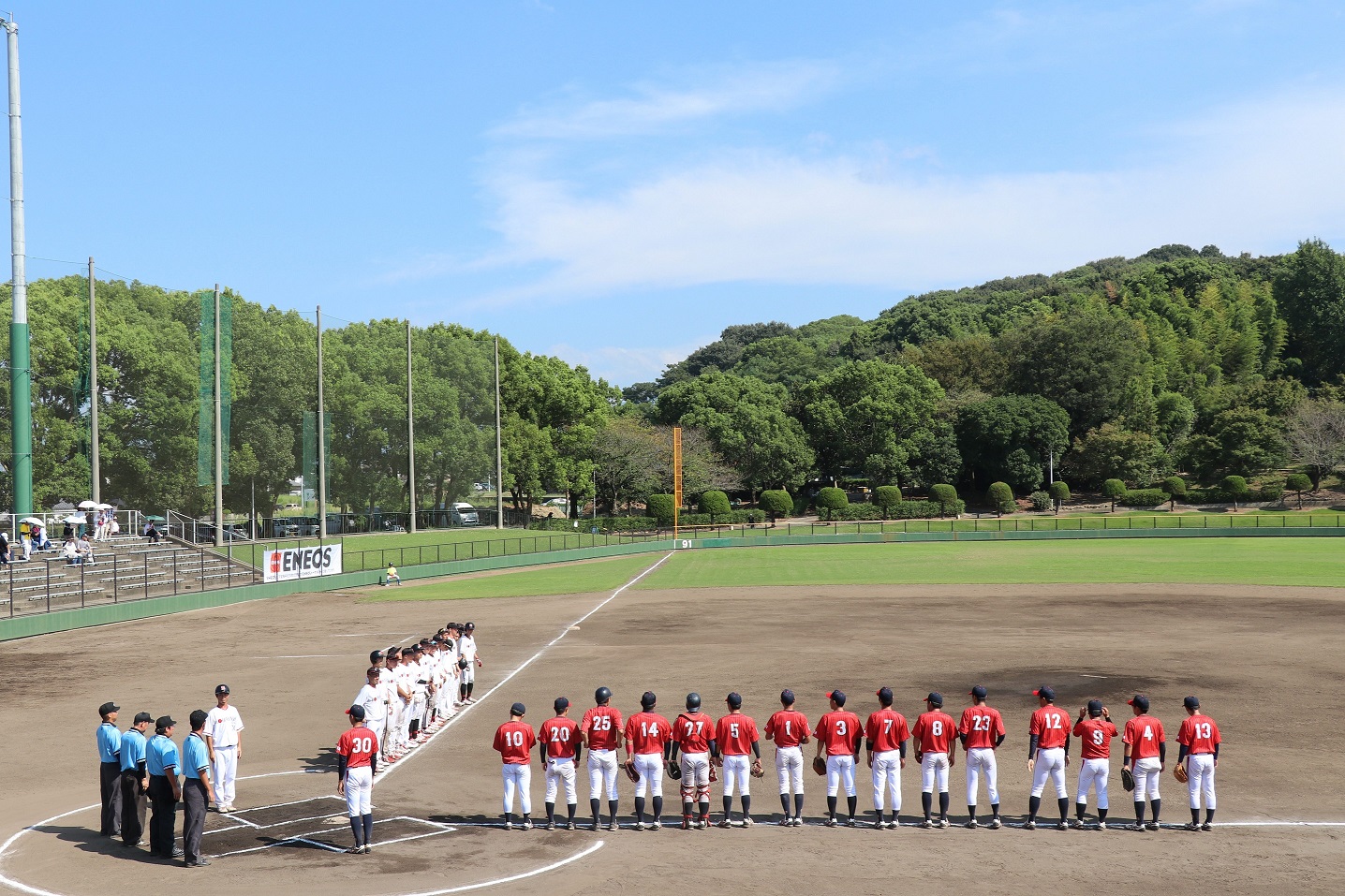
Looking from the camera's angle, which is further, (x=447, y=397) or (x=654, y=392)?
(x=654, y=392)

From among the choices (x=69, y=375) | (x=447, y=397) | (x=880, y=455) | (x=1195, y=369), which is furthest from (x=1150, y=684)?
(x=1195, y=369)

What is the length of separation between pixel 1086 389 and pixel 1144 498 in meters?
16.9

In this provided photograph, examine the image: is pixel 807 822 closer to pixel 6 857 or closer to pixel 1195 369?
pixel 6 857

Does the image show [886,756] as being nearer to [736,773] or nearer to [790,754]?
[790,754]

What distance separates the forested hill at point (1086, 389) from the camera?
95562mm

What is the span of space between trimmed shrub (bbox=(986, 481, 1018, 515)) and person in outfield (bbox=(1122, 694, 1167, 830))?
82.0 m

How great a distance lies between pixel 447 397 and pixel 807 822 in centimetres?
5853

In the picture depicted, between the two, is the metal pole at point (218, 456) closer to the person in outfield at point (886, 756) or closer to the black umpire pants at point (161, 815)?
the black umpire pants at point (161, 815)

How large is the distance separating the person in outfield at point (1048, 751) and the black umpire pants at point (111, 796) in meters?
10.9

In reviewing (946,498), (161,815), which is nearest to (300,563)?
(161,815)

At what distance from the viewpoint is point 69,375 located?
1885 inches

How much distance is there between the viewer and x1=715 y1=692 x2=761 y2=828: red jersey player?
1307cm

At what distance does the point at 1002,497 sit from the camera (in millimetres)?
92000

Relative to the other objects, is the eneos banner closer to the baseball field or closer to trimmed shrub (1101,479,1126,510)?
the baseball field
